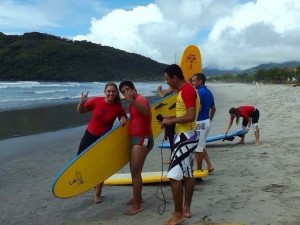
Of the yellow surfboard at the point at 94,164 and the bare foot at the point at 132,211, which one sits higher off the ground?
the yellow surfboard at the point at 94,164

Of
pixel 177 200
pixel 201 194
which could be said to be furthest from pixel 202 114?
pixel 177 200

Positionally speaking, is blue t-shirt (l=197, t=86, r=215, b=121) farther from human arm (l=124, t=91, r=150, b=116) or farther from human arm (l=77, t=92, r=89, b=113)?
human arm (l=77, t=92, r=89, b=113)

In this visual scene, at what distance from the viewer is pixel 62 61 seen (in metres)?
96.5

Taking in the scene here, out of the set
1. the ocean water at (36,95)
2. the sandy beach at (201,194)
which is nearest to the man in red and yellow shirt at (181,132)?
the sandy beach at (201,194)

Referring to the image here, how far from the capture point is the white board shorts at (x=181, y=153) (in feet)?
13.7

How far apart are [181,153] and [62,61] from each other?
96031 millimetres

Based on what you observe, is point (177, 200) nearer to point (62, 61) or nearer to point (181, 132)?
point (181, 132)

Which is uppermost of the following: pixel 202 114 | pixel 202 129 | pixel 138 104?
pixel 138 104

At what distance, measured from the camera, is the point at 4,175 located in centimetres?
745

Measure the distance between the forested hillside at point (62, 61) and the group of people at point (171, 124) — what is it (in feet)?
251

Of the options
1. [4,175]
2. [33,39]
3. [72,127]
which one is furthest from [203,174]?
[33,39]

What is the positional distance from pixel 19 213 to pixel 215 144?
19.5 ft

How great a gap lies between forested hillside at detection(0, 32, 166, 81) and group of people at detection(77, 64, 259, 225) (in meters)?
76.4

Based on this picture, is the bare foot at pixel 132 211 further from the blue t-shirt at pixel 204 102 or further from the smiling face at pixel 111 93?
the blue t-shirt at pixel 204 102
